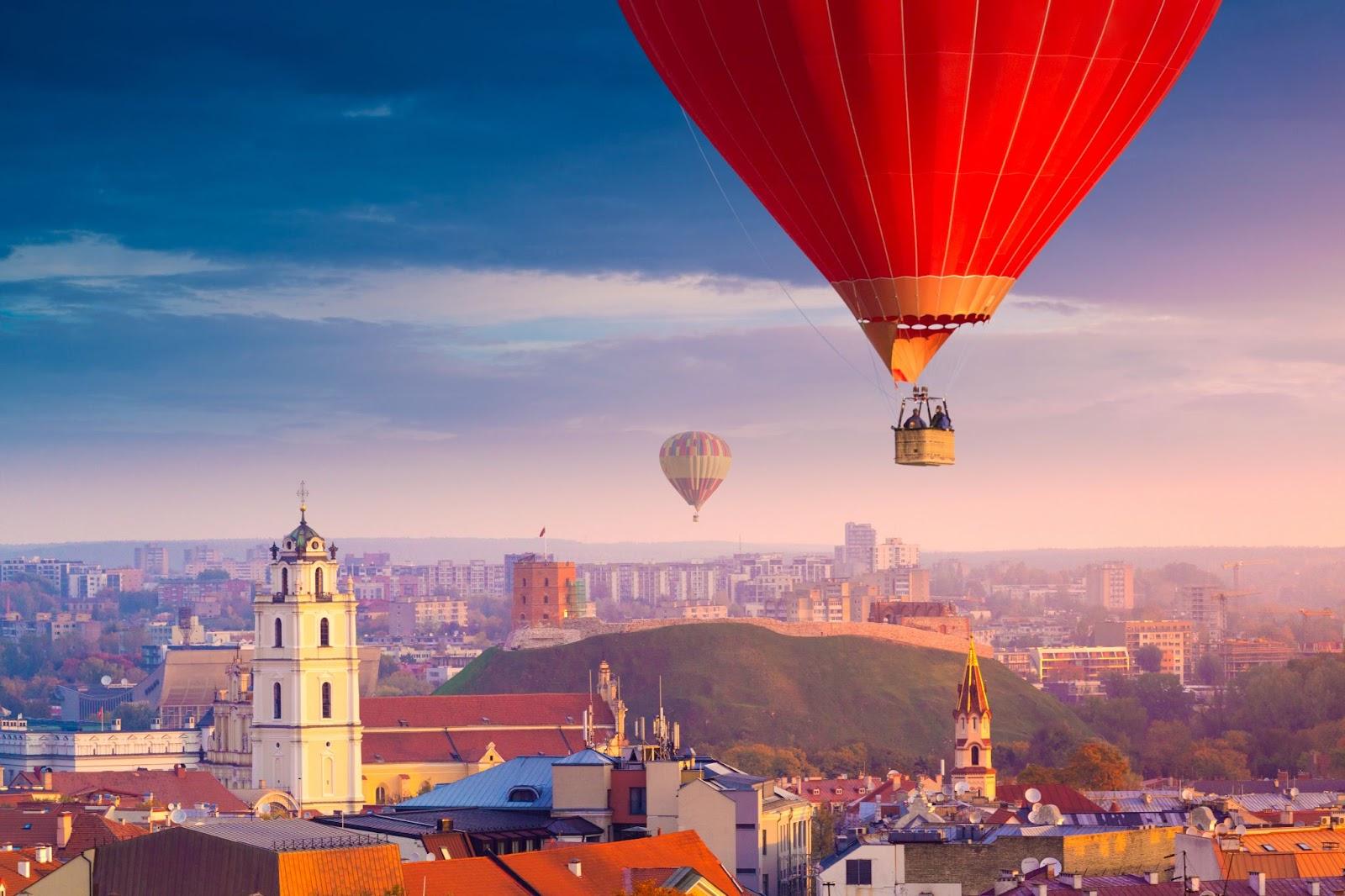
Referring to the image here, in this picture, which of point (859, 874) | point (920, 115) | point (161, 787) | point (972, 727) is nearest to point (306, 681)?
point (161, 787)

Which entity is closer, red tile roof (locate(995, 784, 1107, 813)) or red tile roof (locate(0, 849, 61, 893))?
red tile roof (locate(0, 849, 61, 893))

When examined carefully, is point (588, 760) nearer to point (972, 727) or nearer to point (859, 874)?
point (859, 874)

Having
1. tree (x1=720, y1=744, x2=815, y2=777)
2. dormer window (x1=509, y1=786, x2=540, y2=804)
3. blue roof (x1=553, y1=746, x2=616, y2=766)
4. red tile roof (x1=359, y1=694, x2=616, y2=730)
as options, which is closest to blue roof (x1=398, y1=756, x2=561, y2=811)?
dormer window (x1=509, y1=786, x2=540, y2=804)

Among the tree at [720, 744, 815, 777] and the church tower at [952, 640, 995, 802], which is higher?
the church tower at [952, 640, 995, 802]

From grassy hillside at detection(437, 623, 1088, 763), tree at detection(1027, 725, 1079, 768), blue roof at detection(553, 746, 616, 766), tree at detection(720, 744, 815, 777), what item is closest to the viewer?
blue roof at detection(553, 746, 616, 766)

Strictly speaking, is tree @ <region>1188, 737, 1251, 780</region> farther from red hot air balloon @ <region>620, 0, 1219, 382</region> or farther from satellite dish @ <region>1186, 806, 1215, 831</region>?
red hot air balloon @ <region>620, 0, 1219, 382</region>

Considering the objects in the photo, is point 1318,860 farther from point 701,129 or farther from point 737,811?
point 701,129

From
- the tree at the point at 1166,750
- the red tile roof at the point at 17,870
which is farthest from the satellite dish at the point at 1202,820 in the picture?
the tree at the point at 1166,750
